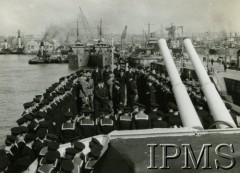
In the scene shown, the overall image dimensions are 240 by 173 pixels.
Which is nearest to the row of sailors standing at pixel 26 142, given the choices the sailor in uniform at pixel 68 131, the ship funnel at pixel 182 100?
the sailor in uniform at pixel 68 131

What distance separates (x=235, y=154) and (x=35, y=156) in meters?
3.92

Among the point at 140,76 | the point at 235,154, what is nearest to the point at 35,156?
the point at 235,154

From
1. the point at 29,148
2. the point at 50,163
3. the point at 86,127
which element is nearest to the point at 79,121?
the point at 86,127

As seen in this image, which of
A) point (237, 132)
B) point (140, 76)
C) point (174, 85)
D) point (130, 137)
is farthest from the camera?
point (140, 76)

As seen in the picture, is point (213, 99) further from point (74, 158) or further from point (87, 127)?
point (87, 127)

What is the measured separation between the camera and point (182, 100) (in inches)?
124

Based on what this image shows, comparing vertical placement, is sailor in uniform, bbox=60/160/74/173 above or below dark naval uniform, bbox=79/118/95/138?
above

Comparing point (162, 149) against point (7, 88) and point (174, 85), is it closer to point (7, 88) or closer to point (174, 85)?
point (174, 85)

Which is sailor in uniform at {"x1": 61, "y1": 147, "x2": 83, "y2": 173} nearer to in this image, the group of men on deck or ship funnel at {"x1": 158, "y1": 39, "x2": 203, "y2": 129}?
the group of men on deck

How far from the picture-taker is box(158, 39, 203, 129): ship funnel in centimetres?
280

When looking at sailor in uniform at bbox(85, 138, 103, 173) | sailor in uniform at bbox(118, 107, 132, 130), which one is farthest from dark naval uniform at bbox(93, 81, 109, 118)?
sailor in uniform at bbox(85, 138, 103, 173)

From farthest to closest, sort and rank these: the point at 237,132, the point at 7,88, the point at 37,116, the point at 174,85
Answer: the point at 7,88 < the point at 37,116 < the point at 174,85 < the point at 237,132

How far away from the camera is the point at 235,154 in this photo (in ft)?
6.06

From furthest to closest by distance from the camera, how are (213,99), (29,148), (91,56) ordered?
1. (91,56)
2. (29,148)
3. (213,99)
